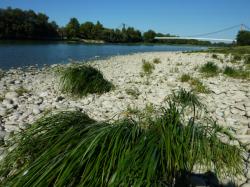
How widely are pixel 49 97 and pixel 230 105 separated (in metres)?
4.28

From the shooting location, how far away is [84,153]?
2.16 meters

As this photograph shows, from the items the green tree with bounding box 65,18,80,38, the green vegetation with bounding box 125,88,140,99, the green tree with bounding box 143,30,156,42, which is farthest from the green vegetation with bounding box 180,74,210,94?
the green tree with bounding box 143,30,156,42

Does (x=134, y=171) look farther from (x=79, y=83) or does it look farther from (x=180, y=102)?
(x=79, y=83)

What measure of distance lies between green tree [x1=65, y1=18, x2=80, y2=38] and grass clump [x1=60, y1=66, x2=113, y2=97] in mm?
92777

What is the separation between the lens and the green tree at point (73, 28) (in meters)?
97.2

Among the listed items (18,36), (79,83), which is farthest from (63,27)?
(79,83)

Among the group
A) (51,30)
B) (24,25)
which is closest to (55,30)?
(51,30)

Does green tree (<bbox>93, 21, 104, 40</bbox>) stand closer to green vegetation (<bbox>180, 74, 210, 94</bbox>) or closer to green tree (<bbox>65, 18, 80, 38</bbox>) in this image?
green tree (<bbox>65, 18, 80, 38</bbox>)

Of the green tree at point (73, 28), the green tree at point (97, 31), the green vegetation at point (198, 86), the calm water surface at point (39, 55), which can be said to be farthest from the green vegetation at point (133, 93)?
the green tree at point (97, 31)

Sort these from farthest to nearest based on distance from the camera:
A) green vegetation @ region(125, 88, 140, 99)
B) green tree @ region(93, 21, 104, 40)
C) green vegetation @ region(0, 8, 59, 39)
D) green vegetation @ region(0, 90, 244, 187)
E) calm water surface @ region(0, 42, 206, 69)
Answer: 1. green tree @ region(93, 21, 104, 40)
2. green vegetation @ region(0, 8, 59, 39)
3. calm water surface @ region(0, 42, 206, 69)
4. green vegetation @ region(125, 88, 140, 99)
5. green vegetation @ region(0, 90, 244, 187)

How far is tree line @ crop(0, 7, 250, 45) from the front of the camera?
74081 millimetres

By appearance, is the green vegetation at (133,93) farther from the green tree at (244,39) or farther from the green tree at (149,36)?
the green tree at (149,36)

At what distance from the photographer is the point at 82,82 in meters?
7.33

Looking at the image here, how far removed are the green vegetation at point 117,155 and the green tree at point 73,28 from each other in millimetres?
97991
